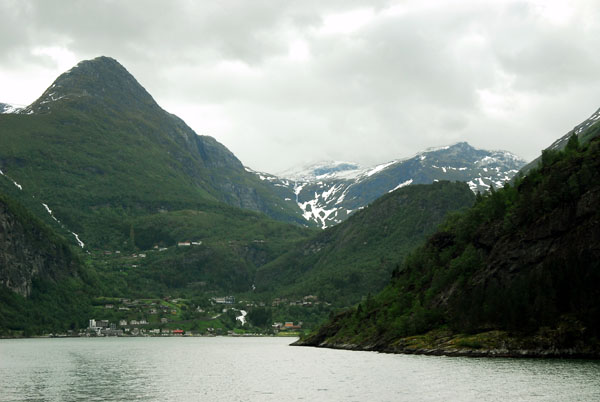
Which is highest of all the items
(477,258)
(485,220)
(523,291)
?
(485,220)

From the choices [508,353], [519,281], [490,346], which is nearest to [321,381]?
[508,353]

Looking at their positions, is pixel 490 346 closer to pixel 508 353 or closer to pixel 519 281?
pixel 508 353

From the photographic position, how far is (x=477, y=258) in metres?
173

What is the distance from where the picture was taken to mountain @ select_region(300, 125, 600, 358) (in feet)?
421

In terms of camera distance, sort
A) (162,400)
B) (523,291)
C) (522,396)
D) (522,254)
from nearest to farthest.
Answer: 1. (522,396)
2. (162,400)
3. (523,291)
4. (522,254)

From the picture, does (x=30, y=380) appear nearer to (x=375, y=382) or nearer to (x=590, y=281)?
(x=375, y=382)

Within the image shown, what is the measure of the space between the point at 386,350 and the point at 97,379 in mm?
81008

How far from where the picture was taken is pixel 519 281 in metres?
146

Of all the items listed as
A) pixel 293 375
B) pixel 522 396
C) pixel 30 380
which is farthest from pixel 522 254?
pixel 30 380

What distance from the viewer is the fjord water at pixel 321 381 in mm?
89062

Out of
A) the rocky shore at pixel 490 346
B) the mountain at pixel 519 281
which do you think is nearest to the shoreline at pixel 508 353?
the rocky shore at pixel 490 346

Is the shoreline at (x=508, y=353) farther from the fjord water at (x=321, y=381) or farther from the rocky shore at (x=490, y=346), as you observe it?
the fjord water at (x=321, y=381)

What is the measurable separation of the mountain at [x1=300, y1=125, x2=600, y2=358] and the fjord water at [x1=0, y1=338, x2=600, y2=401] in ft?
27.3

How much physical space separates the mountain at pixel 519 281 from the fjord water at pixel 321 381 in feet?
27.3
